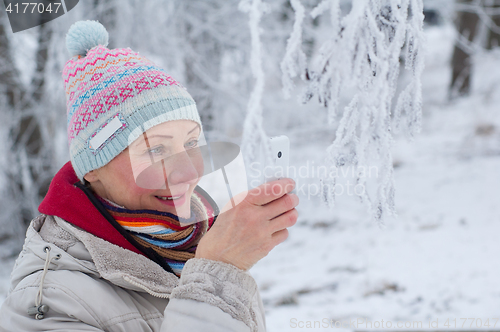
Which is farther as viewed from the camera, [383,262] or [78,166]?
[383,262]

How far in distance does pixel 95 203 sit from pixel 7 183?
4151 millimetres

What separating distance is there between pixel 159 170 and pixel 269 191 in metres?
0.38

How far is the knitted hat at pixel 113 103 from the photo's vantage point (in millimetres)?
Answer: 1114

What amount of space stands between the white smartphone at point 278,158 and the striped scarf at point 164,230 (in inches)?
15.4

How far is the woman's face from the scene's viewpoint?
3.49 feet

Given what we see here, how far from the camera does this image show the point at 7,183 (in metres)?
4.40

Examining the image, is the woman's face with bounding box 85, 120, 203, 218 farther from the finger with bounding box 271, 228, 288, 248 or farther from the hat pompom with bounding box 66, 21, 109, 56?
the hat pompom with bounding box 66, 21, 109, 56

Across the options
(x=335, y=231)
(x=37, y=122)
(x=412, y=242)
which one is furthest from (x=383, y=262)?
(x=37, y=122)

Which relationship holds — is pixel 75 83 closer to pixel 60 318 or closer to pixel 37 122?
pixel 60 318

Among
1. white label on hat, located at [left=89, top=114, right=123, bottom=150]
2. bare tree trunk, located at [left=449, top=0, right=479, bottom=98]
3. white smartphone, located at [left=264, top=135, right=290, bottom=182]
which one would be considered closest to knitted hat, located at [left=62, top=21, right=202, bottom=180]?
white label on hat, located at [left=89, top=114, right=123, bottom=150]

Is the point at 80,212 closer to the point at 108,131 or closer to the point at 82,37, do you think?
the point at 108,131

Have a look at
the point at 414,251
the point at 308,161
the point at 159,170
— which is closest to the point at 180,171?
the point at 159,170

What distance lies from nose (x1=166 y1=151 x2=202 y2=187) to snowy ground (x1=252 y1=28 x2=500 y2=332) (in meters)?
1.43

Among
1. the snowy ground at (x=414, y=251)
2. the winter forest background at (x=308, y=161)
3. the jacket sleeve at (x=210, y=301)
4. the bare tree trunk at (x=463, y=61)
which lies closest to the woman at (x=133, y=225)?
the jacket sleeve at (x=210, y=301)
